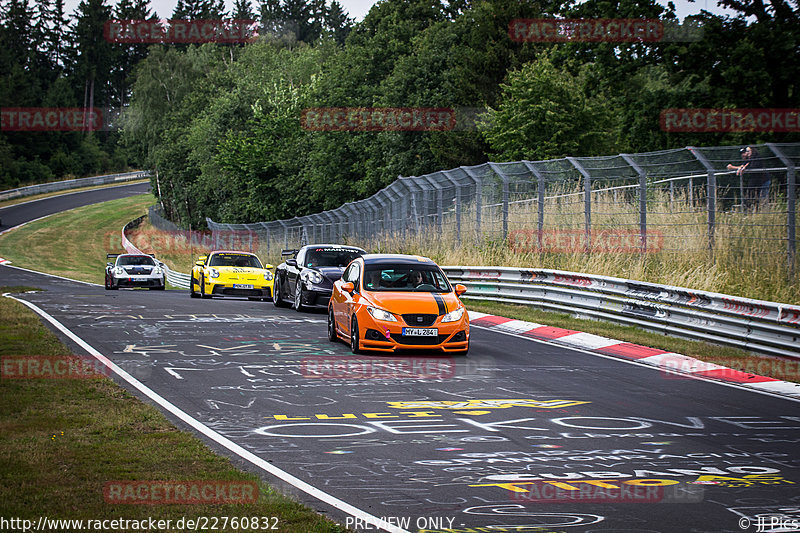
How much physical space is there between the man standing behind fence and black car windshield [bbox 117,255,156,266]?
2219 centimetres

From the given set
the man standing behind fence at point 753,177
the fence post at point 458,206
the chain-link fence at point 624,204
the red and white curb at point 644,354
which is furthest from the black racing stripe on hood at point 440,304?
the fence post at point 458,206

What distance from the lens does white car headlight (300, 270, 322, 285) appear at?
20.8m

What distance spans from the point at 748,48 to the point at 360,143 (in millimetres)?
28009

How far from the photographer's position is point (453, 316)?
45.0ft

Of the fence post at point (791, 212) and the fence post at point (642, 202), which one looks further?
the fence post at point (642, 202)

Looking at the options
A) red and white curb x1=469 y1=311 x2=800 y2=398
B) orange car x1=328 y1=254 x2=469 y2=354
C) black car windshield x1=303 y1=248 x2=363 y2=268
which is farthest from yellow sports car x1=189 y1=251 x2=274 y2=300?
orange car x1=328 y1=254 x2=469 y2=354

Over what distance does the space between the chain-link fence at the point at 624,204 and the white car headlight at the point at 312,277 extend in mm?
5076

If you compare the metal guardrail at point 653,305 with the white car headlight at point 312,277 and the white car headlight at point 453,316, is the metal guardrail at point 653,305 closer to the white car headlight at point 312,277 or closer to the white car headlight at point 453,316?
the white car headlight at point 453,316

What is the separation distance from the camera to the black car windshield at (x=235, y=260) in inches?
1054

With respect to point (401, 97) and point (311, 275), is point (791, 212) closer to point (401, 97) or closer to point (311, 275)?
point (311, 275)

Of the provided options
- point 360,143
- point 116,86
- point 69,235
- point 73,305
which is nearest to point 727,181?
point 73,305

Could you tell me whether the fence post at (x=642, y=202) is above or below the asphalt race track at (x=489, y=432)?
above

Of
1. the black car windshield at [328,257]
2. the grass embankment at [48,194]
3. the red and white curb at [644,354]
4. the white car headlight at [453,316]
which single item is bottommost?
the red and white curb at [644,354]

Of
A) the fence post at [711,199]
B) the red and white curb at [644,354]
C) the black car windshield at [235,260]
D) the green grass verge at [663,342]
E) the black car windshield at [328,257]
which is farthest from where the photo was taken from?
the black car windshield at [235,260]
